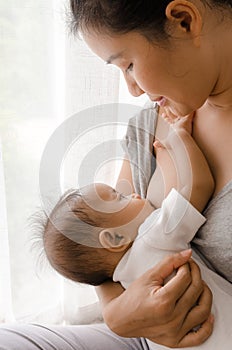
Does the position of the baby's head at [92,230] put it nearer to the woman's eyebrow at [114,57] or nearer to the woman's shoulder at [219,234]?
the woman's shoulder at [219,234]

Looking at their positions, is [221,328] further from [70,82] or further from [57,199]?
[70,82]

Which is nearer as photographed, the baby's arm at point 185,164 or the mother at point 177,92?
the mother at point 177,92

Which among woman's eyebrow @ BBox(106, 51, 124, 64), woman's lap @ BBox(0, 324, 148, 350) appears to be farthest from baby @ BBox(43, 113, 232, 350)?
woman's eyebrow @ BBox(106, 51, 124, 64)

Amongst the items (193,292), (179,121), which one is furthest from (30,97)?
(193,292)

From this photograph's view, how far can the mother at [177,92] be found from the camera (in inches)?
32.6

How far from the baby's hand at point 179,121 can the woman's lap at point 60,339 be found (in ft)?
1.56

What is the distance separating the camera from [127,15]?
810mm

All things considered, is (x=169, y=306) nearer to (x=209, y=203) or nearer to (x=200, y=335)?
(x=200, y=335)

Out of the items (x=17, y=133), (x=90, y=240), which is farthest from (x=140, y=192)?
(x=17, y=133)

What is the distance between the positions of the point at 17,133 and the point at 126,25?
797mm

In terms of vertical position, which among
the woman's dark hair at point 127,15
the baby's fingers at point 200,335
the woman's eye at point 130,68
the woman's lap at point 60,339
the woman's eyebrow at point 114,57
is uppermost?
the woman's dark hair at point 127,15

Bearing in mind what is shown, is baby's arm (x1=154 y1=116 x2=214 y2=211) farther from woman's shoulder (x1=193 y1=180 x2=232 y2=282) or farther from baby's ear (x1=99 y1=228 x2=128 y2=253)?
baby's ear (x1=99 y1=228 x2=128 y2=253)

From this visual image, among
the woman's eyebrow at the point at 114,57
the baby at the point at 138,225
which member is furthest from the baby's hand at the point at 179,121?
the woman's eyebrow at the point at 114,57

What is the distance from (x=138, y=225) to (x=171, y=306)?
7.8 inches
